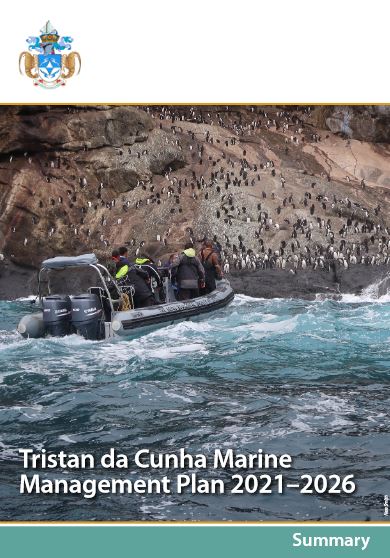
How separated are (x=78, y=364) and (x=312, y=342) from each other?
3.47 m

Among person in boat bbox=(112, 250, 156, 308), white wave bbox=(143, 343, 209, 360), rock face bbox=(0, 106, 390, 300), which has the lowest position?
white wave bbox=(143, 343, 209, 360)

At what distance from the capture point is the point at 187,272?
13.9m

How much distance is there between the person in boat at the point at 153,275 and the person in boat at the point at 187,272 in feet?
0.97

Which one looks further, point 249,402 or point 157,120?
point 157,120

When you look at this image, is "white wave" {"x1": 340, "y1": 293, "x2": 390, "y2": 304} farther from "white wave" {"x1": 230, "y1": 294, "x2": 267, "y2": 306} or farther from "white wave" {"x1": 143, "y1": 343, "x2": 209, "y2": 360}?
"white wave" {"x1": 143, "y1": 343, "x2": 209, "y2": 360}

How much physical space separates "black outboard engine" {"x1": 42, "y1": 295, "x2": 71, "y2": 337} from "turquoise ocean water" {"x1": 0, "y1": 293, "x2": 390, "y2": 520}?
6.9 inches

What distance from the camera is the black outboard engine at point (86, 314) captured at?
1160cm

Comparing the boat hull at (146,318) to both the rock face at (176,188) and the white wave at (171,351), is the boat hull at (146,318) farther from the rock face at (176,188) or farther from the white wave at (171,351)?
the rock face at (176,188)

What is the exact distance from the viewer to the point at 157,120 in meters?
25.7

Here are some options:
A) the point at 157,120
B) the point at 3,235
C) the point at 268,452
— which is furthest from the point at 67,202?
the point at 268,452

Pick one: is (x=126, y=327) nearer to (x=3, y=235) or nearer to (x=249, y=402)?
(x=249, y=402)

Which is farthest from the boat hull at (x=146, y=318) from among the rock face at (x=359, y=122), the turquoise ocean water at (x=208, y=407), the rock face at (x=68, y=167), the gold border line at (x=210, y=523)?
the rock face at (x=359, y=122)

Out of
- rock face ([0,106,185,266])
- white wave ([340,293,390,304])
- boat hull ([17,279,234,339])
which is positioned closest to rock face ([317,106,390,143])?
rock face ([0,106,185,266])

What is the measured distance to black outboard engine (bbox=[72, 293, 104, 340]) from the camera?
11602 mm
